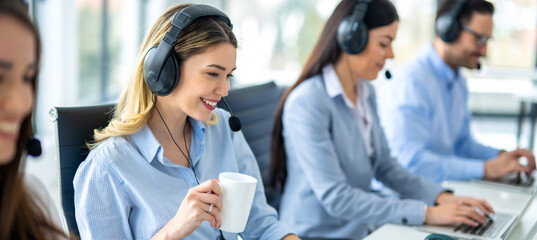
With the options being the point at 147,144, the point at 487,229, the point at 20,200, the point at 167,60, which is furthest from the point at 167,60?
the point at 487,229

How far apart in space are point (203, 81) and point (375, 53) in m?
0.80

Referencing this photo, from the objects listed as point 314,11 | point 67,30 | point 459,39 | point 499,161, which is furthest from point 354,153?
point 314,11

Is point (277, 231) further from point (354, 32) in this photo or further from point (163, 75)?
point (354, 32)

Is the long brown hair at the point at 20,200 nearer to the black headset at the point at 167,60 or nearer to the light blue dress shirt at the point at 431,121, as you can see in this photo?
the black headset at the point at 167,60

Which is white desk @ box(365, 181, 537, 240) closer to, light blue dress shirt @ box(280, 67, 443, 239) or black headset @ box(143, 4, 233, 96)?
light blue dress shirt @ box(280, 67, 443, 239)

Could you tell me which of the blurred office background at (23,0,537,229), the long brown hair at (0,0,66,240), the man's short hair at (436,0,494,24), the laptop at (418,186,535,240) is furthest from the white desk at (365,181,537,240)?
the blurred office background at (23,0,537,229)

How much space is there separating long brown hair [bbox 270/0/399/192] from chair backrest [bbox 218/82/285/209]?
0.27 feet

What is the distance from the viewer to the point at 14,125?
778 mm

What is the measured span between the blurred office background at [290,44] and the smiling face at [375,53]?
2.42 metres

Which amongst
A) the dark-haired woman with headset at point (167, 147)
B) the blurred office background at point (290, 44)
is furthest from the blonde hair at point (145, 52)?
the blurred office background at point (290, 44)

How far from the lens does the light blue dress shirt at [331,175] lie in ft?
5.87

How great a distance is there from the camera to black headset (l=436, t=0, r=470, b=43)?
241 centimetres

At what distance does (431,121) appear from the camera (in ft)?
8.09

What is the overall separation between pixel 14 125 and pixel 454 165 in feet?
5.87
